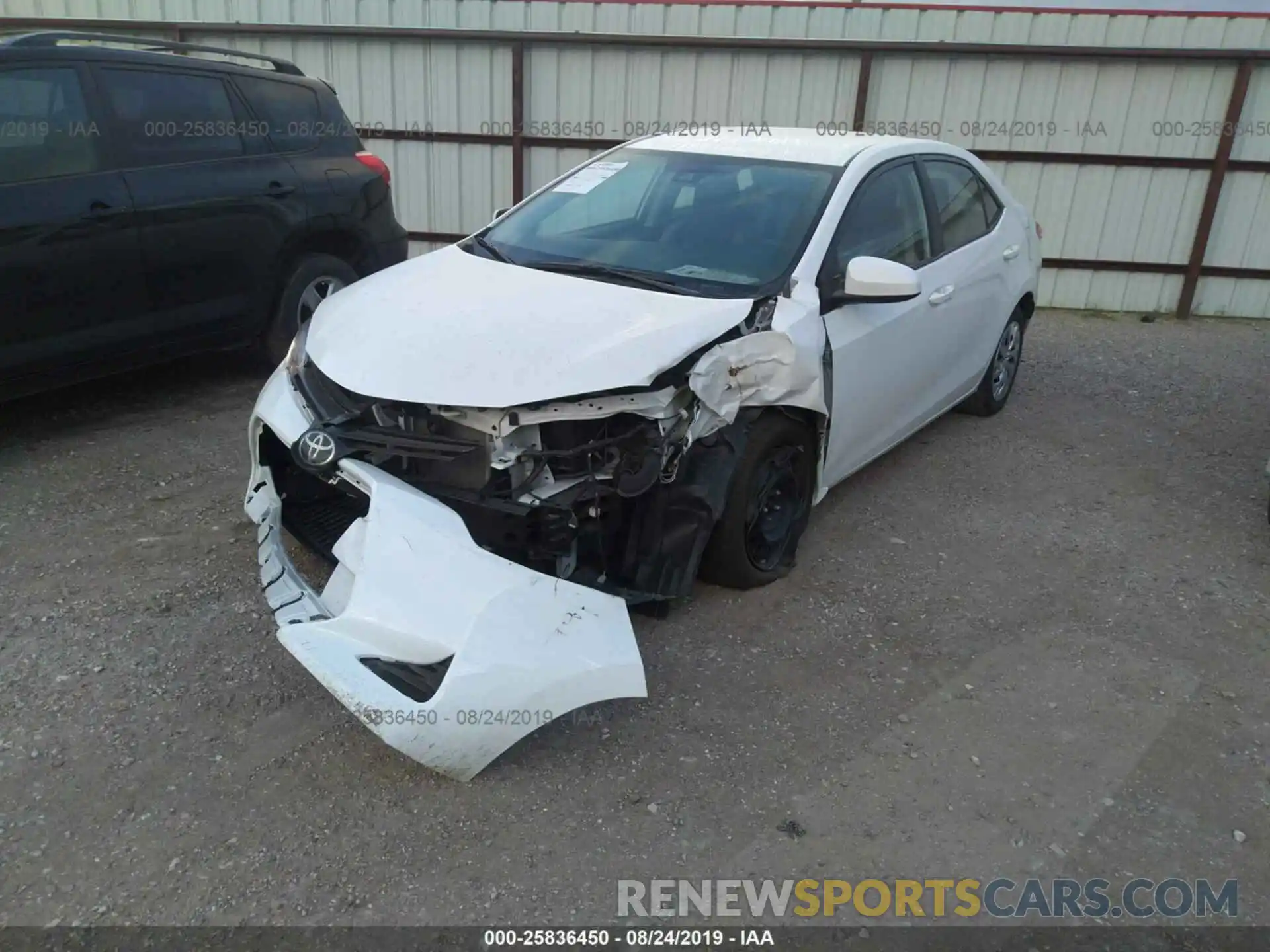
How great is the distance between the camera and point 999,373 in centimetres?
611

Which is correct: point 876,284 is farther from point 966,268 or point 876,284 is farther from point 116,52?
point 116,52

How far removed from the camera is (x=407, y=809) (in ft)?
9.18

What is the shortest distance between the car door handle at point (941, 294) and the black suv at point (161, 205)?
359 cm

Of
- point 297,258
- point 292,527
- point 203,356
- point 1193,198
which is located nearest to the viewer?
point 292,527

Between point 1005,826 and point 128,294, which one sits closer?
point 1005,826

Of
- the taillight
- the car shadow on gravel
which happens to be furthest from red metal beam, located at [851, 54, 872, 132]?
the car shadow on gravel

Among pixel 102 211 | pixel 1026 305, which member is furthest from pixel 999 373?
pixel 102 211

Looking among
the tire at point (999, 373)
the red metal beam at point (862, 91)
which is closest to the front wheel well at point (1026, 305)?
the tire at point (999, 373)

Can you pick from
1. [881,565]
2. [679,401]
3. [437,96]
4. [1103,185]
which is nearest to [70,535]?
[679,401]

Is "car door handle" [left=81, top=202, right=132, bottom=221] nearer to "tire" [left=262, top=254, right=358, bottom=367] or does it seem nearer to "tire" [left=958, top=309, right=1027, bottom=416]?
"tire" [left=262, top=254, right=358, bottom=367]

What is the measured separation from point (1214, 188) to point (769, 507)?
7.50 meters

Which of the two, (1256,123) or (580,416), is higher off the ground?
(1256,123)

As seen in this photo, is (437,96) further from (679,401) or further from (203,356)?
(679,401)

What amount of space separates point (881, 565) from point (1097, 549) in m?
1.09
